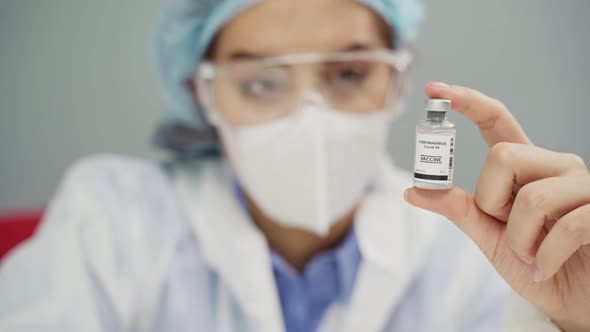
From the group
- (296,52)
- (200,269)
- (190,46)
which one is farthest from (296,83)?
(200,269)

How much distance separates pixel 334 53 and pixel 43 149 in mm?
933

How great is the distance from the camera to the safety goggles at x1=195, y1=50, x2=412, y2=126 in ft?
2.87

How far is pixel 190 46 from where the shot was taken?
102 centimetres

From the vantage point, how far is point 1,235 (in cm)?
120

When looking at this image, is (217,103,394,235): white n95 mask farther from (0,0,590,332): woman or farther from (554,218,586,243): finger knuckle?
(554,218,586,243): finger knuckle

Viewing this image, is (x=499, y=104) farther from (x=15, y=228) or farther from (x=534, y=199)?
(x=15, y=228)

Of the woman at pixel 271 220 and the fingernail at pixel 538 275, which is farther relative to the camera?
the woman at pixel 271 220

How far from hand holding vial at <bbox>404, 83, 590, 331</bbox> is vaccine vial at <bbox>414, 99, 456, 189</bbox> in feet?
0.04

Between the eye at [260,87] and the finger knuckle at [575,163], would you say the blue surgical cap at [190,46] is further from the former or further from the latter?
the finger knuckle at [575,163]

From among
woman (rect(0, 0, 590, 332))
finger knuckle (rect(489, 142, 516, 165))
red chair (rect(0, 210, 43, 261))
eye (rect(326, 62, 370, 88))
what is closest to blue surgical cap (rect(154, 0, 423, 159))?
woman (rect(0, 0, 590, 332))

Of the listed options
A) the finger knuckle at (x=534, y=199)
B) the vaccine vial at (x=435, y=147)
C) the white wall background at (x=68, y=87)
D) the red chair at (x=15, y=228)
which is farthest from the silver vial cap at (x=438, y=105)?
the red chair at (x=15, y=228)

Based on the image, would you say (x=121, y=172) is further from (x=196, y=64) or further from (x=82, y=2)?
(x=82, y=2)

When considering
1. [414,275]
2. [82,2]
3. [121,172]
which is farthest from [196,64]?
[414,275]

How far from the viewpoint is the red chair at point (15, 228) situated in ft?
3.94
